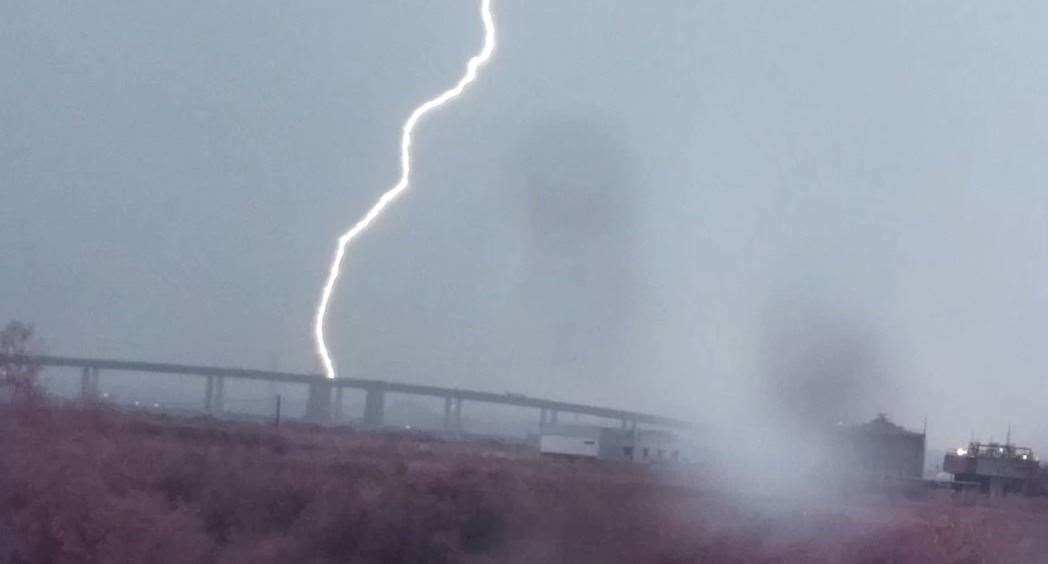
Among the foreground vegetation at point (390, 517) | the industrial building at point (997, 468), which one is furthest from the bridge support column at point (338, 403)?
the foreground vegetation at point (390, 517)

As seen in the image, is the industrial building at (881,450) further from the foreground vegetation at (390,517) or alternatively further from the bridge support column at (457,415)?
the bridge support column at (457,415)

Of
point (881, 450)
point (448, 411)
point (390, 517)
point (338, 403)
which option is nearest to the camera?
point (390, 517)

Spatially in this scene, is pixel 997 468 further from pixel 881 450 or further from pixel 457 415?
pixel 457 415

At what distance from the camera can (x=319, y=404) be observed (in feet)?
291

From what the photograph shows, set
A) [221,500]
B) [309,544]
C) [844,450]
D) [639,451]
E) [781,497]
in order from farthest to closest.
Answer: [639,451] < [844,450] < [781,497] < [221,500] < [309,544]

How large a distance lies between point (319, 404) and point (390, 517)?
61.0 meters

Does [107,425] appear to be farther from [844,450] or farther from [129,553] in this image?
[844,450]

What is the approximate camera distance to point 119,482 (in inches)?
1028

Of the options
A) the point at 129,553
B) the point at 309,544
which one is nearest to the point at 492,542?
the point at 309,544

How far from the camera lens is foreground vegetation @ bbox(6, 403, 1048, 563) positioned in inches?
944

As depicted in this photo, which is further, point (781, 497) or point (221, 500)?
point (781, 497)

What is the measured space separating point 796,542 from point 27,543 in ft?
36.2

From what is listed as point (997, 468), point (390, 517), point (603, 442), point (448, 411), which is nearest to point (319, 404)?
point (448, 411)

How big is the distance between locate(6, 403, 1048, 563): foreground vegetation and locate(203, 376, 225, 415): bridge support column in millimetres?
65466
